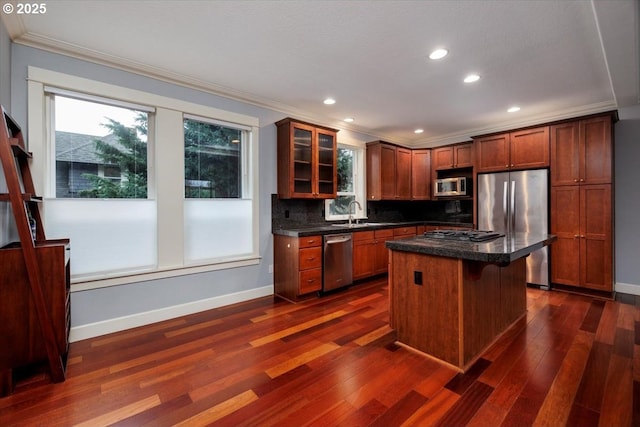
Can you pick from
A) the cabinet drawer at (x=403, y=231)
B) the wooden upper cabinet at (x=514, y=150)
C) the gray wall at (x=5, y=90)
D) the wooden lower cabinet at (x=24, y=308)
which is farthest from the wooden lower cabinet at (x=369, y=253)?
the gray wall at (x=5, y=90)

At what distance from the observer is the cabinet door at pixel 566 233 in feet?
12.9

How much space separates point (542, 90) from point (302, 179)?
3192mm

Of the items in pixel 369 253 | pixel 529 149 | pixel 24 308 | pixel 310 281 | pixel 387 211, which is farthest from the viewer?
pixel 387 211

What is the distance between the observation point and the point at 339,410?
1.72 metres

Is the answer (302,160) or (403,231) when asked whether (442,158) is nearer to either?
(403,231)

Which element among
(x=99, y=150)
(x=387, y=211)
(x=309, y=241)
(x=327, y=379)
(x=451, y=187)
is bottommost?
(x=327, y=379)

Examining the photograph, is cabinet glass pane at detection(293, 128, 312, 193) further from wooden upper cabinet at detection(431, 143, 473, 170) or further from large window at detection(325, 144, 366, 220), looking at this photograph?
wooden upper cabinet at detection(431, 143, 473, 170)

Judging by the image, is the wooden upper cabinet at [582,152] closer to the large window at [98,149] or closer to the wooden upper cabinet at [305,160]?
the wooden upper cabinet at [305,160]

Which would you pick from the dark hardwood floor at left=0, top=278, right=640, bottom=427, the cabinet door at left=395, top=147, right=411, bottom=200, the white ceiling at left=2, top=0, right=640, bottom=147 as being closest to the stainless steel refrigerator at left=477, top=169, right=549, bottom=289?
the white ceiling at left=2, top=0, right=640, bottom=147

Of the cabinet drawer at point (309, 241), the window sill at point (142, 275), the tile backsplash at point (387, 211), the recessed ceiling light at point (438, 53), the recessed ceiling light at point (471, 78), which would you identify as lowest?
the window sill at point (142, 275)

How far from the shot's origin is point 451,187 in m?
5.45

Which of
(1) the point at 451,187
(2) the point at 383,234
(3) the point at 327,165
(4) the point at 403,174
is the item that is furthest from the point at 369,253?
(1) the point at 451,187

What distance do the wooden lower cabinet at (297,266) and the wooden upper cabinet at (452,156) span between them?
3227 millimetres

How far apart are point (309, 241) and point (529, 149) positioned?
3.53 meters
